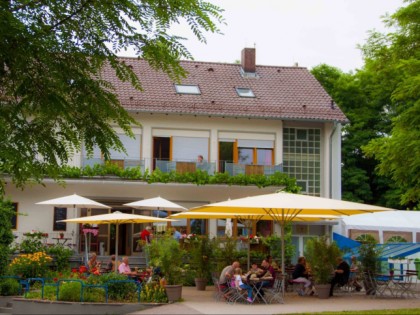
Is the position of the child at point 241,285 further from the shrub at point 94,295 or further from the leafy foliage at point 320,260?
the shrub at point 94,295

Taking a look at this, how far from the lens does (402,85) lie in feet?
66.9

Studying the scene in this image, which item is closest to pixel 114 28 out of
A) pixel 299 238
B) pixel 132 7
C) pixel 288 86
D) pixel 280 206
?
pixel 132 7

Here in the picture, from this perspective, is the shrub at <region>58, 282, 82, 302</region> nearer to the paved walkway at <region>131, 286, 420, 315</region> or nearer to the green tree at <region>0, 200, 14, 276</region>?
the paved walkway at <region>131, 286, 420, 315</region>

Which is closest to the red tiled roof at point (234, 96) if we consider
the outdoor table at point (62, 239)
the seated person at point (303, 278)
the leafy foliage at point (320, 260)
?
the outdoor table at point (62, 239)

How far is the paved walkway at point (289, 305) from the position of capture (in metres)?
14.8

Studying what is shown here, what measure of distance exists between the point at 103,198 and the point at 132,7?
84.8 feet

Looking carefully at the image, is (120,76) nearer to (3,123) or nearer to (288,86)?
(3,123)

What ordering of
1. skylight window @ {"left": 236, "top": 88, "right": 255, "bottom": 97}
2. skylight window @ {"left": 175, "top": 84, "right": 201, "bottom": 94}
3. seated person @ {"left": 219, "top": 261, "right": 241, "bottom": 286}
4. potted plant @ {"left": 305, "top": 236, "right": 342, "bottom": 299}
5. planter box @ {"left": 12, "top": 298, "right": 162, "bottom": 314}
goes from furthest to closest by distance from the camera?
skylight window @ {"left": 236, "top": 88, "right": 255, "bottom": 97} → skylight window @ {"left": 175, "top": 84, "right": 201, "bottom": 94} → potted plant @ {"left": 305, "top": 236, "right": 342, "bottom": 299} → seated person @ {"left": 219, "top": 261, "right": 241, "bottom": 286} → planter box @ {"left": 12, "top": 298, "right": 162, "bottom": 314}

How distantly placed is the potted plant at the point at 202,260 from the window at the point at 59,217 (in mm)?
11948

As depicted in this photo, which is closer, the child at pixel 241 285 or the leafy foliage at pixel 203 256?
the child at pixel 241 285

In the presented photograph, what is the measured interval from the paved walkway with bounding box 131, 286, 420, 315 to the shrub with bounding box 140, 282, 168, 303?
475 millimetres

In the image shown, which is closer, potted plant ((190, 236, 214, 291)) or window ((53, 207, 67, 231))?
potted plant ((190, 236, 214, 291))

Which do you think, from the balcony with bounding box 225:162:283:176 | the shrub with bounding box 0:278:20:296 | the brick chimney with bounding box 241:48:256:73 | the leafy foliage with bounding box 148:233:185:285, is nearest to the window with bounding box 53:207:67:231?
the balcony with bounding box 225:162:283:176

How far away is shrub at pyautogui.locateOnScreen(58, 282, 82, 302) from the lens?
16.3 meters
